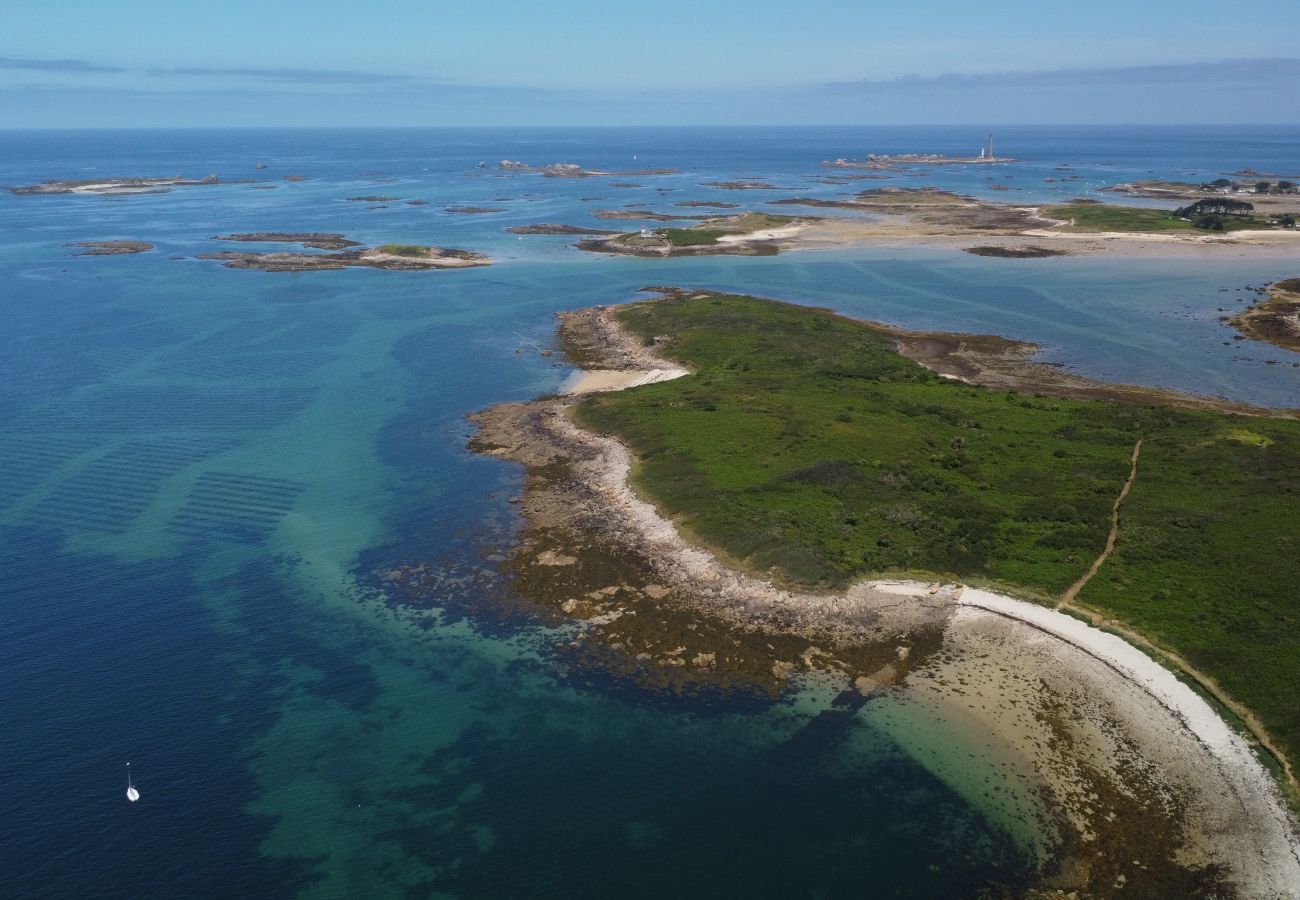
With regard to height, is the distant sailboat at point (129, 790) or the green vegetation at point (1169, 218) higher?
the green vegetation at point (1169, 218)

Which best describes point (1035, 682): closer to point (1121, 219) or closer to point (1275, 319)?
point (1275, 319)

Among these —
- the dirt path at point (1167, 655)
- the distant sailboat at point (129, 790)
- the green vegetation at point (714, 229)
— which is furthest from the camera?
the green vegetation at point (714, 229)

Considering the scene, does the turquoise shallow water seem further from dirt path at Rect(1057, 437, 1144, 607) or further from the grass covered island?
the grass covered island

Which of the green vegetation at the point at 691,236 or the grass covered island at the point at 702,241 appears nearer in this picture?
the grass covered island at the point at 702,241

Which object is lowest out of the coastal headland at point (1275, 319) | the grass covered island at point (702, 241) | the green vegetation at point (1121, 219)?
the coastal headland at point (1275, 319)

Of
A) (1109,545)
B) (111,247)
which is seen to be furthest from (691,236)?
(1109,545)

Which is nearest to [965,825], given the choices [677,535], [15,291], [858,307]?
[677,535]

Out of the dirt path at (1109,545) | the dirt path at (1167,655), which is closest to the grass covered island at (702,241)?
the dirt path at (1109,545)

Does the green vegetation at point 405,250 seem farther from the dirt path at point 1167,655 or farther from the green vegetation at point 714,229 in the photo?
the dirt path at point 1167,655
